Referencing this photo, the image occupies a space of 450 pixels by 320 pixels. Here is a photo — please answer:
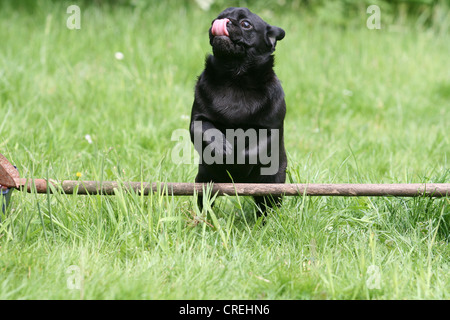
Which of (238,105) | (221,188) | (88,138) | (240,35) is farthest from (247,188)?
(88,138)

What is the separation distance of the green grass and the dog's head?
739 millimetres

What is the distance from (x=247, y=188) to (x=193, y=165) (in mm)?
1051

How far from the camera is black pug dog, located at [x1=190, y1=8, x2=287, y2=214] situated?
2.96 m

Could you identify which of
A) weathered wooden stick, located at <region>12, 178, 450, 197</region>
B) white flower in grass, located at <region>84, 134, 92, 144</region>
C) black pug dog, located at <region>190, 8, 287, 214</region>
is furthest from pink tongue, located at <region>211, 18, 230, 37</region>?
white flower in grass, located at <region>84, 134, 92, 144</region>

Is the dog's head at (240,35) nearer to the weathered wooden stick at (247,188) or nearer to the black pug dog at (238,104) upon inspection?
the black pug dog at (238,104)

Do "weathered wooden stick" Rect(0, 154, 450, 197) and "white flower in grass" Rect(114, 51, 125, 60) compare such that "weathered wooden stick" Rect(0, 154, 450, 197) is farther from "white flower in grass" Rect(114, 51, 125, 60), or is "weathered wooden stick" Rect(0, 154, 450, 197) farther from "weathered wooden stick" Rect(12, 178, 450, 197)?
"white flower in grass" Rect(114, 51, 125, 60)

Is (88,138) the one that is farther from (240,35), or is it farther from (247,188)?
(247,188)

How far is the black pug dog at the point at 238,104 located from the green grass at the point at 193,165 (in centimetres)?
25

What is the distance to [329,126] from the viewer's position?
4.97m

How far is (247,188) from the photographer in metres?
2.77

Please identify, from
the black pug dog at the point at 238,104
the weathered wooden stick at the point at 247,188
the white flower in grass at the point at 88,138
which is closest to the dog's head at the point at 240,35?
the black pug dog at the point at 238,104
